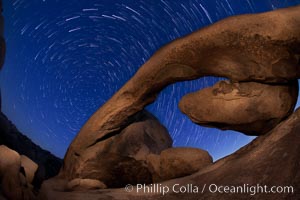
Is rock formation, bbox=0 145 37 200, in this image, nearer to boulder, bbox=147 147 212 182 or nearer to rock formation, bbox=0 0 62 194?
boulder, bbox=147 147 212 182

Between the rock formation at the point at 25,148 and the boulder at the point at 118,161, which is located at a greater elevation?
the boulder at the point at 118,161

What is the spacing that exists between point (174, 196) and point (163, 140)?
4863mm

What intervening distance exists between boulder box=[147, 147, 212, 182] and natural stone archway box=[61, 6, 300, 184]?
5.12ft

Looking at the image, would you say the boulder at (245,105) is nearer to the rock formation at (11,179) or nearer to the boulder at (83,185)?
the boulder at (83,185)

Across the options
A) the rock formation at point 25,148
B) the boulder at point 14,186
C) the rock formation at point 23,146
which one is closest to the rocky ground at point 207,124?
the boulder at point 14,186

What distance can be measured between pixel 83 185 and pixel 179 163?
241 cm

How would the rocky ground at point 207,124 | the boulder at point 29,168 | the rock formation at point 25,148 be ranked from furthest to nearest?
the rock formation at point 25,148, the boulder at point 29,168, the rocky ground at point 207,124

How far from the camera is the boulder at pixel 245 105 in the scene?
604 centimetres

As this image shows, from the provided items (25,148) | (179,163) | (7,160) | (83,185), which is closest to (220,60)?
(179,163)

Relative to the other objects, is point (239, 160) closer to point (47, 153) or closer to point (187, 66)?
point (187, 66)

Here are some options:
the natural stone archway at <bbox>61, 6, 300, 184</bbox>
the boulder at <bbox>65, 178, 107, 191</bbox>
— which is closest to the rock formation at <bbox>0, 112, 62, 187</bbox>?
the boulder at <bbox>65, 178, 107, 191</bbox>

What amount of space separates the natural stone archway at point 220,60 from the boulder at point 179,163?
156 cm

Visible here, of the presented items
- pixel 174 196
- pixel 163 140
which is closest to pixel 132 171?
pixel 163 140

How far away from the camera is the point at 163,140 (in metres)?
10.1
